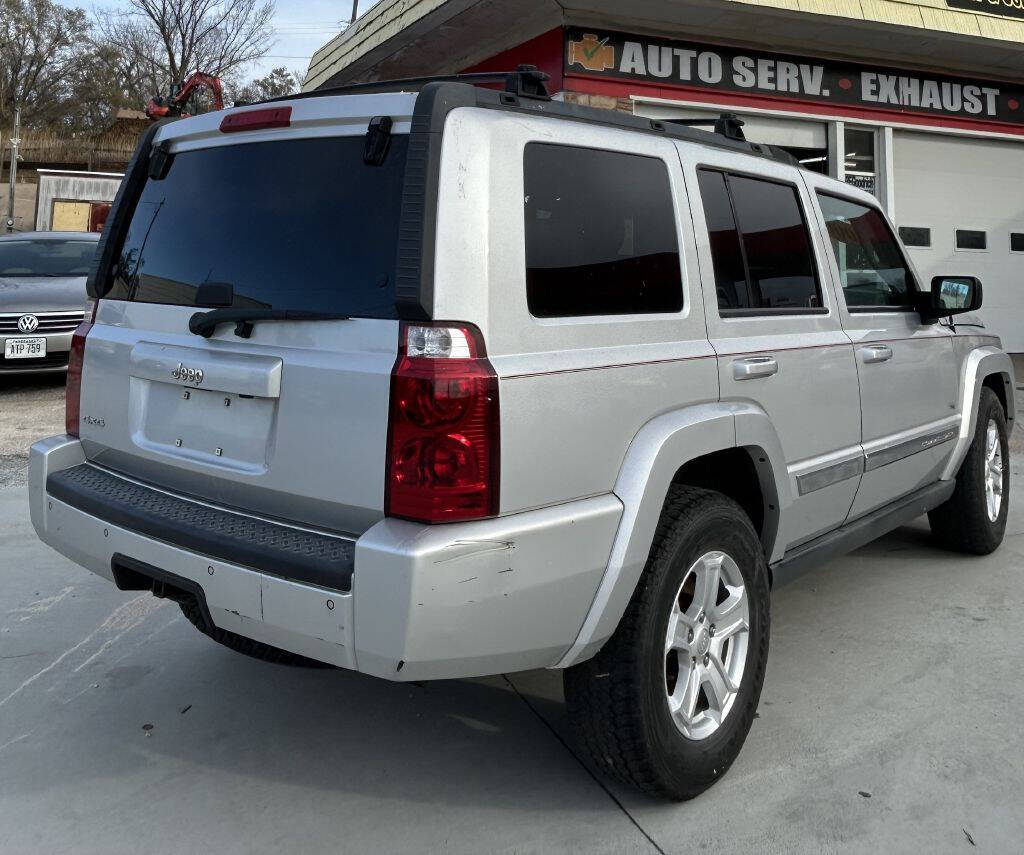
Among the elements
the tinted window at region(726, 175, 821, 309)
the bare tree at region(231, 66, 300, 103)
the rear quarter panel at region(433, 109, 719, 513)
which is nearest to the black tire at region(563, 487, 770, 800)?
the rear quarter panel at region(433, 109, 719, 513)

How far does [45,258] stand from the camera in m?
10.2

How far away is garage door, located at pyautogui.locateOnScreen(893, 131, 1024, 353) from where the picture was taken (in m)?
11.6

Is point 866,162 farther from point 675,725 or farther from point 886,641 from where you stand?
point 675,725

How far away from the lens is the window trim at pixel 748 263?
2.98 meters

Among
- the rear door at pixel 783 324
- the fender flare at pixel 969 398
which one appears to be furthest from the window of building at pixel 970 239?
the rear door at pixel 783 324

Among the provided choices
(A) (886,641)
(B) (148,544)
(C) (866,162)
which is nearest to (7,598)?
(B) (148,544)

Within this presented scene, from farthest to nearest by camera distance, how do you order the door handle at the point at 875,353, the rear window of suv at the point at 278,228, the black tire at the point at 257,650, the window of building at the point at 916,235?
the window of building at the point at 916,235 → the door handle at the point at 875,353 → the black tire at the point at 257,650 → the rear window of suv at the point at 278,228

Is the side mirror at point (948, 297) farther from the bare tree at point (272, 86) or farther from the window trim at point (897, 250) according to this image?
the bare tree at point (272, 86)

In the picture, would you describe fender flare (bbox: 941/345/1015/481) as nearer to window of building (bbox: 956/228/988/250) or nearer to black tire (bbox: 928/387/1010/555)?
black tire (bbox: 928/387/1010/555)

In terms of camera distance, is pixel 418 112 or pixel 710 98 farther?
pixel 710 98

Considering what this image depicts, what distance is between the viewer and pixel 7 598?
4.28 m

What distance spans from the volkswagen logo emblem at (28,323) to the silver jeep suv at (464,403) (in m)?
6.51

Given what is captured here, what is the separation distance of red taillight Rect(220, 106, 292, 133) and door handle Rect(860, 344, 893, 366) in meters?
2.19

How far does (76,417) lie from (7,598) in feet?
5.45
